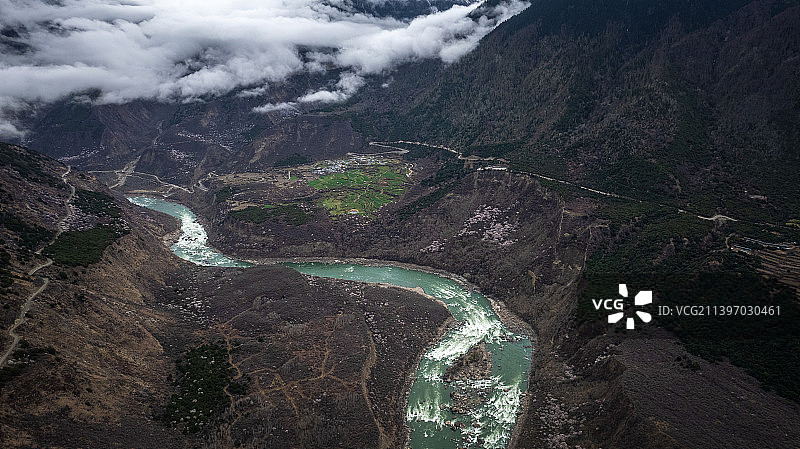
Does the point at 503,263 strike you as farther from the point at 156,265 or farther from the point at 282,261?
the point at 156,265

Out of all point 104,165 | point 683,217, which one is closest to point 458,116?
point 683,217

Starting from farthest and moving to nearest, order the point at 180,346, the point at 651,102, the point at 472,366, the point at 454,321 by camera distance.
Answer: the point at 651,102, the point at 454,321, the point at 472,366, the point at 180,346

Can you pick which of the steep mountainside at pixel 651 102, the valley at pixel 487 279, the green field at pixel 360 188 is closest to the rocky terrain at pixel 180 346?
the valley at pixel 487 279

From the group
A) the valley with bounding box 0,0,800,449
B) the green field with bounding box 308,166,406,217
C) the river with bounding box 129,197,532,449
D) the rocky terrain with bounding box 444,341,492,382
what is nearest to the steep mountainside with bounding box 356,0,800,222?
the valley with bounding box 0,0,800,449

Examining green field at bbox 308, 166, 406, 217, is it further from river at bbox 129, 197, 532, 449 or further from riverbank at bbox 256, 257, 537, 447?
river at bbox 129, 197, 532, 449

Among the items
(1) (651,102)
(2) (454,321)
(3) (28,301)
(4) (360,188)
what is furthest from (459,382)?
(1) (651,102)

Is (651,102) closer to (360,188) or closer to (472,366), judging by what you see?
(360,188)
